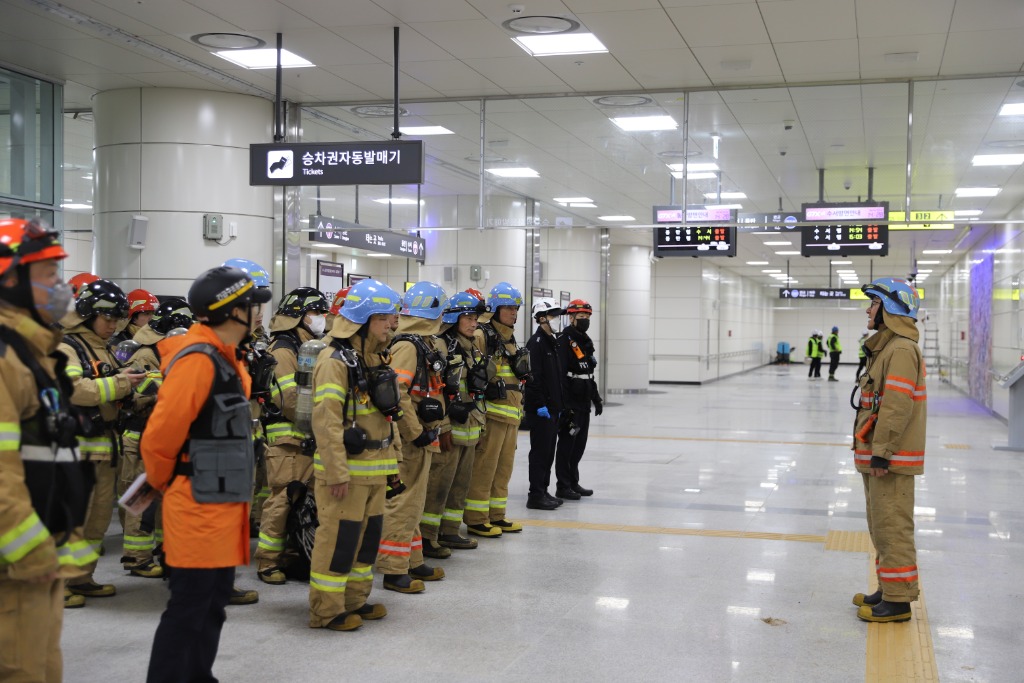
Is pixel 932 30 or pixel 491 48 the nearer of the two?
pixel 932 30

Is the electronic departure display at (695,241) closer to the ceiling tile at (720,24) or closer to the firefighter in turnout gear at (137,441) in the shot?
the ceiling tile at (720,24)

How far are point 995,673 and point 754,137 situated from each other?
8.37 metres

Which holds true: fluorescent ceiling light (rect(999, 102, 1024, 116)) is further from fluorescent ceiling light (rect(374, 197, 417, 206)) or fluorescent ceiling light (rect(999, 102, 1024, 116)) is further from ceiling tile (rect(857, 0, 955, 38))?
fluorescent ceiling light (rect(374, 197, 417, 206))

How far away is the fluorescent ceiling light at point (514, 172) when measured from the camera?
12.0 metres

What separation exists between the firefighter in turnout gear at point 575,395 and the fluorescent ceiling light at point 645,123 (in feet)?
10.7

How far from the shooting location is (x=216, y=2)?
733 cm

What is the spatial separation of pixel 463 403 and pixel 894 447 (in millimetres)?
2611

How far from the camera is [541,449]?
798 cm

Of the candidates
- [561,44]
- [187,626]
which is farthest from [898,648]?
[561,44]

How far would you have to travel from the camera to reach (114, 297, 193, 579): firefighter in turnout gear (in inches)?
219

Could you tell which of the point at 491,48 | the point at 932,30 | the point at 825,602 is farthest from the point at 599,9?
the point at 825,602

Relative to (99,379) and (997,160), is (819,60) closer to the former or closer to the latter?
(997,160)

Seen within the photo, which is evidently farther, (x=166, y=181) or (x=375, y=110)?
(x=375, y=110)

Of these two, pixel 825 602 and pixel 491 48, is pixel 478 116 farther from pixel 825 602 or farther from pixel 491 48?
pixel 825 602
